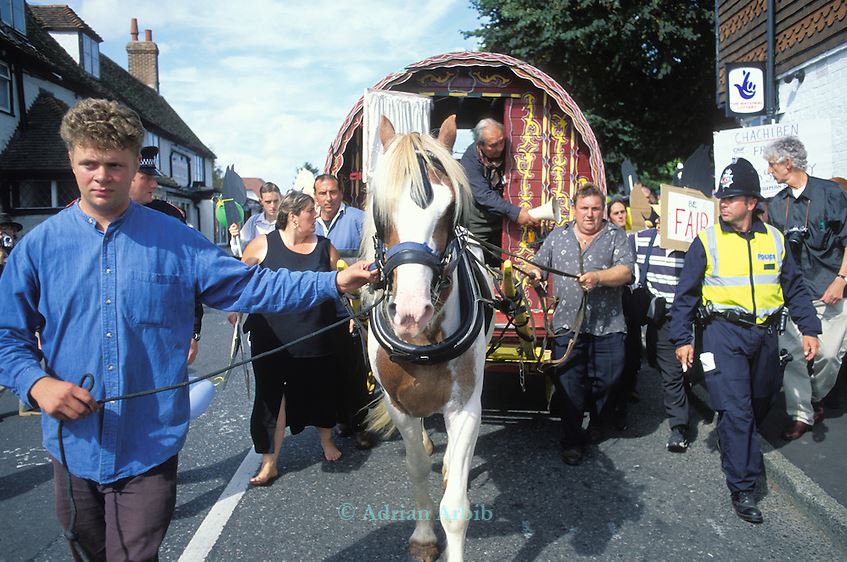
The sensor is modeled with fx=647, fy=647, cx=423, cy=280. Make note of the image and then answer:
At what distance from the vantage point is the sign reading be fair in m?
5.05

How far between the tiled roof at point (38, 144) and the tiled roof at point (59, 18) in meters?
5.59

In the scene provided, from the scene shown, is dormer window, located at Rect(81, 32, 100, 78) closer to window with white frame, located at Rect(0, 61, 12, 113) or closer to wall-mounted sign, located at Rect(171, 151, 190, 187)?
wall-mounted sign, located at Rect(171, 151, 190, 187)

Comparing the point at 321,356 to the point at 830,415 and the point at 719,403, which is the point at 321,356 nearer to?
the point at 719,403

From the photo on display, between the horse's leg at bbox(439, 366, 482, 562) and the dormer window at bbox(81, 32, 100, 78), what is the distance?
2812 centimetres

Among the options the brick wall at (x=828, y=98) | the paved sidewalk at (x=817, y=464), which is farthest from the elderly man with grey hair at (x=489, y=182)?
the brick wall at (x=828, y=98)

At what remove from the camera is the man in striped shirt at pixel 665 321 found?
16.3 ft

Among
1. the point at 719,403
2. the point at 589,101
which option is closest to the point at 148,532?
the point at 719,403

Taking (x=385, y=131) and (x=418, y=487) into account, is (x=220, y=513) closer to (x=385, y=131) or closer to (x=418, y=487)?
(x=418, y=487)

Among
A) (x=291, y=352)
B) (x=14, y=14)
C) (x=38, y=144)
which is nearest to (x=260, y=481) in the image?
(x=291, y=352)

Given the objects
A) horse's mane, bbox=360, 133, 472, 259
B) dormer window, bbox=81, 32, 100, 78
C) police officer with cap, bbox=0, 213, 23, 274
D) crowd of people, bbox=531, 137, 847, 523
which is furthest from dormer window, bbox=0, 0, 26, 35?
horse's mane, bbox=360, 133, 472, 259

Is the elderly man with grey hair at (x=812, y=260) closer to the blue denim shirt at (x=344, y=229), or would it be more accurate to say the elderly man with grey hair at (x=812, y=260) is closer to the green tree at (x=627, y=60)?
the blue denim shirt at (x=344, y=229)

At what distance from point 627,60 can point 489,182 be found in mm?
13874

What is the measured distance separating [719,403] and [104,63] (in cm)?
3380

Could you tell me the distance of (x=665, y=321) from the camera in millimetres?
5348
